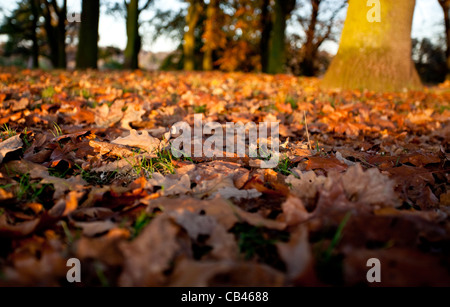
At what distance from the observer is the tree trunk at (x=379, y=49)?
17.8 feet

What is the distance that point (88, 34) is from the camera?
380 inches

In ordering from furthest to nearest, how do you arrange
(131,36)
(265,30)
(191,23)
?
(265,30) < (191,23) < (131,36)

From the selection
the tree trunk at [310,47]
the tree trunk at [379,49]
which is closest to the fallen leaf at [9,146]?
the tree trunk at [379,49]

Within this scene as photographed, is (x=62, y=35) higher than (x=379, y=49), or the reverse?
(x=62, y=35)

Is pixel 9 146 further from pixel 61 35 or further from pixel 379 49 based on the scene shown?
pixel 61 35

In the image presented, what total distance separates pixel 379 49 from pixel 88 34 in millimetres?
8915

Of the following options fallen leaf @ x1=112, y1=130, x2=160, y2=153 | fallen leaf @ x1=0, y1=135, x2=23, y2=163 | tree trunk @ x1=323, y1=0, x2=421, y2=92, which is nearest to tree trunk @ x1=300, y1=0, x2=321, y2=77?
tree trunk @ x1=323, y1=0, x2=421, y2=92

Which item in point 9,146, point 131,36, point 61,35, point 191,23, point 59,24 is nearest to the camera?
point 9,146

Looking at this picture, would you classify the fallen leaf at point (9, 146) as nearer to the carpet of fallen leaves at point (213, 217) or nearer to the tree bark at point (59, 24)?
the carpet of fallen leaves at point (213, 217)

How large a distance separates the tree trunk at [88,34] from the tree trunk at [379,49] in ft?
26.6

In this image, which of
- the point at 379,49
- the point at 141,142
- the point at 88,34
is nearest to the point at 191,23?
the point at 88,34

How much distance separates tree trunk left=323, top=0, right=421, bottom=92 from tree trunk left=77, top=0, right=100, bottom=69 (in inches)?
319

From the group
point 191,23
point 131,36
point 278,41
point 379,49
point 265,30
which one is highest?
point 265,30
